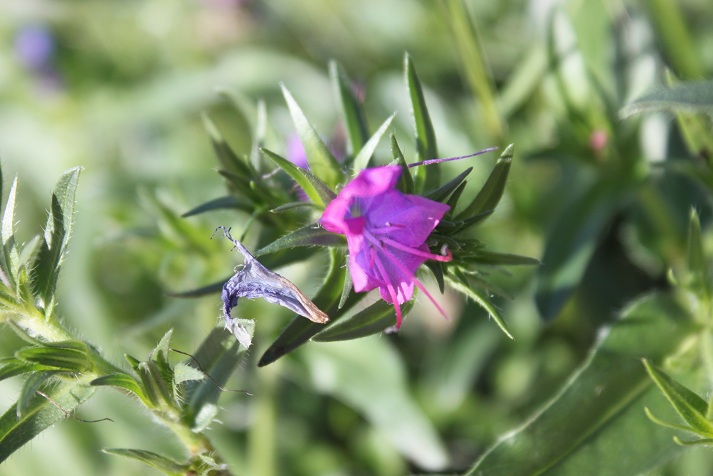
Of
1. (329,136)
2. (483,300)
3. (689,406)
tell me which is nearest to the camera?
(483,300)

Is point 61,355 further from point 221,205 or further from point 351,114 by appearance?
point 351,114

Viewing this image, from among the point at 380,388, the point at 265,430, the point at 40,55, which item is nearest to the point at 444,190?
the point at 380,388

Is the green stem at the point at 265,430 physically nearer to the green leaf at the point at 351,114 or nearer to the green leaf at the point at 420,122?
the green leaf at the point at 351,114

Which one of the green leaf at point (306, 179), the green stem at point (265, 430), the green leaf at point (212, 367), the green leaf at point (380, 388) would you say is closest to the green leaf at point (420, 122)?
the green leaf at point (306, 179)

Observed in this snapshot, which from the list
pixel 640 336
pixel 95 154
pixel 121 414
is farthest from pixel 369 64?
pixel 640 336

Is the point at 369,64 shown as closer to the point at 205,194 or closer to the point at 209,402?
the point at 205,194

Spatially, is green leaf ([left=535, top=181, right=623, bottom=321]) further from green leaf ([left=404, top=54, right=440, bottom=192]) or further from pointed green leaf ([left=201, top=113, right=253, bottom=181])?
pointed green leaf ([left=201, top=113, right=253, bottom=181])
